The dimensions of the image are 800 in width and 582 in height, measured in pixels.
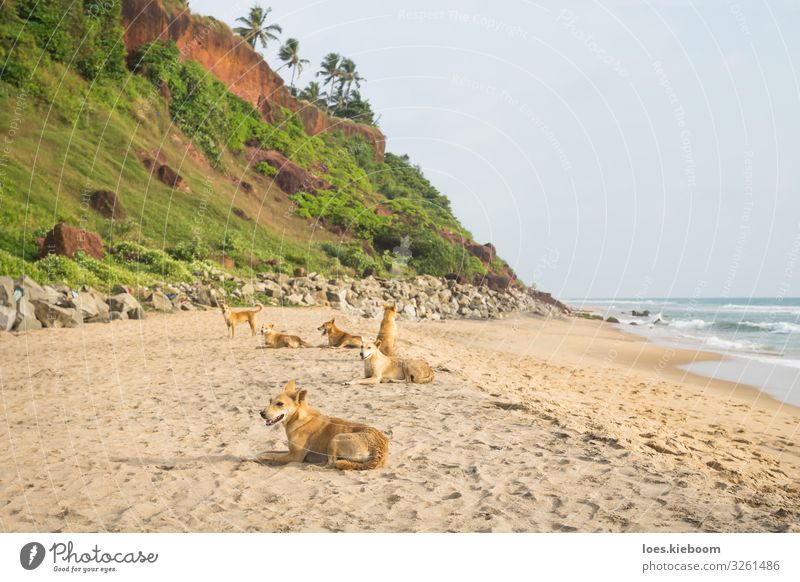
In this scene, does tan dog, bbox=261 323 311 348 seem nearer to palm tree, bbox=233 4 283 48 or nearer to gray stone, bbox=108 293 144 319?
gray stone, bbox=108 293 144 319

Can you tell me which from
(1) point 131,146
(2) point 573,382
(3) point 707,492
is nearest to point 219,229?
(1) point 131,146

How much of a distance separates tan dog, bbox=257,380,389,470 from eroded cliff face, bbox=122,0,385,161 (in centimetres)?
4510

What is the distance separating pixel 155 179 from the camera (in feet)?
127

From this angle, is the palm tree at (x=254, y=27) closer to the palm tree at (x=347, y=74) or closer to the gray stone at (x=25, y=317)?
the palm tree at (x=347, y=74)

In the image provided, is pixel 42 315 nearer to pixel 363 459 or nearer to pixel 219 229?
pixel 363 459

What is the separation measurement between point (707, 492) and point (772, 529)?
0.94 m

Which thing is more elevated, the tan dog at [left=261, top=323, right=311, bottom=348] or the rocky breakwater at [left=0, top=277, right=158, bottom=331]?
the tan dog at [left=261, top=323, right=311, bottom=348]

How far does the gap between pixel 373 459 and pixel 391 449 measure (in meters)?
0.88

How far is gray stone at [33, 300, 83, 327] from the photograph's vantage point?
1870 centimetres

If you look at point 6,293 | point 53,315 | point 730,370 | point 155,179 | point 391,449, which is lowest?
point 53,315

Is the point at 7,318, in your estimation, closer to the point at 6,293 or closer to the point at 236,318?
the point at 6,293

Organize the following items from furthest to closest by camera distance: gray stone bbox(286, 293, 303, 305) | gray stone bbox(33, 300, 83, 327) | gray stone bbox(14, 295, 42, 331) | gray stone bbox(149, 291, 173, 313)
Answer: gray stone bbox(286, 293, 303, 305) → gray stone bbox(149, 291, 173, 313) → gray stone bbox(33, 300, 83, 327) → gray stone bbox(14, 295, 42, 331)

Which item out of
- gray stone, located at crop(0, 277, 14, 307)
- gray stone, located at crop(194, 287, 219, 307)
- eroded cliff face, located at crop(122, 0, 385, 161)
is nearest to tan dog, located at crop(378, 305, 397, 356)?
gray stone, located at crop(0, 277, 14, 307)

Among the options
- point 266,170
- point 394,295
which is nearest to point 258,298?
point 394,295
